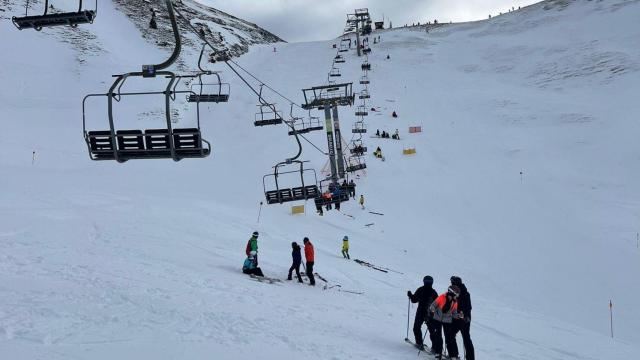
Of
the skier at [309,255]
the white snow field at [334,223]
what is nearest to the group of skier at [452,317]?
the white snow field at [334,223]

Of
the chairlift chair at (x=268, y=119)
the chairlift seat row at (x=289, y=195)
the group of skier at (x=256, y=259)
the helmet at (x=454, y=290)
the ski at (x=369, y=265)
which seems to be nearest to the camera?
the helmet at (x=454, y=290)

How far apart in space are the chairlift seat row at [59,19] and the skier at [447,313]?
669cm

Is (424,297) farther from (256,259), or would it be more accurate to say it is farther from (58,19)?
(58,19)

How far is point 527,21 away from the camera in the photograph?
225ft

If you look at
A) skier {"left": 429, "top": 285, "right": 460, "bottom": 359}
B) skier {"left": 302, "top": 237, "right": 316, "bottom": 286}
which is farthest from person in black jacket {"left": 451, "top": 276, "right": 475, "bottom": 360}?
skier {"left": 302, "top": 237, "right": 316, "bottom": 286}

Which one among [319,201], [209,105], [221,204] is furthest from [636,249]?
[209,105]

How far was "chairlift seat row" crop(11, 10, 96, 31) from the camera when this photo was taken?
711 cm

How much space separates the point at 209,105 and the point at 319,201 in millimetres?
27305

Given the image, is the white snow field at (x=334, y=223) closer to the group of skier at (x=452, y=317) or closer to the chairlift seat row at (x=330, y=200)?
the group of skier at (x=452, y=317)

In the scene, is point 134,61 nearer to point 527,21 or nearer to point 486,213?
point 486,213

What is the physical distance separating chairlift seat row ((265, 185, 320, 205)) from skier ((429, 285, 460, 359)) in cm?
772

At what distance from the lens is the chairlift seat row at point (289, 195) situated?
14797 mm

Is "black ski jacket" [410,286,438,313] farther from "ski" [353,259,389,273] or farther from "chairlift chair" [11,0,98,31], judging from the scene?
"ski" [353,259,389,273]

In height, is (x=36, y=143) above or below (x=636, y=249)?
above
